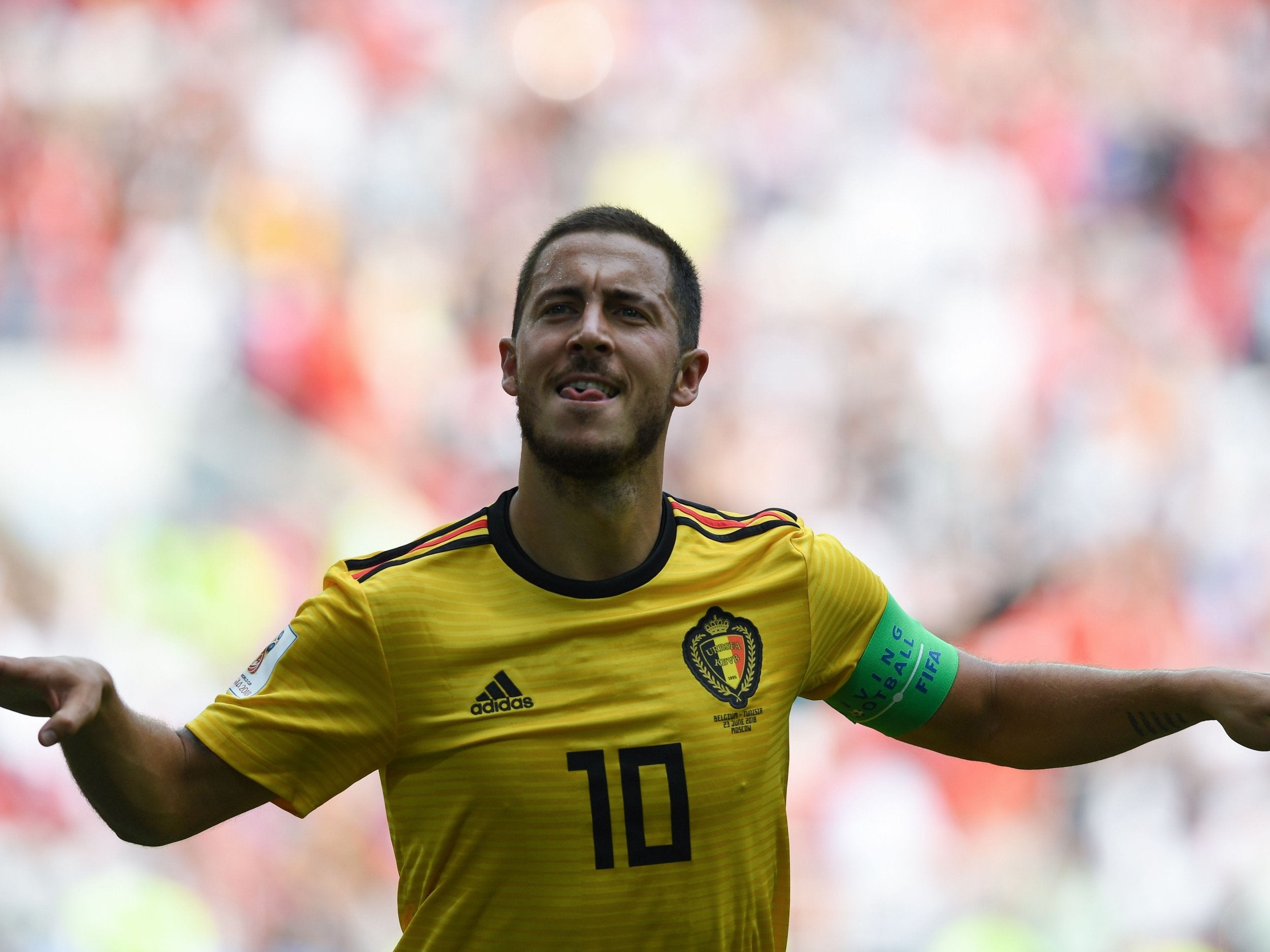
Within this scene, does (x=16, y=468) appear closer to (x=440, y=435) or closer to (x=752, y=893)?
(x=440, y=435)

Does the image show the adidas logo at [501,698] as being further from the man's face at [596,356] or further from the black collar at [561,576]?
the man's face at [596,356]

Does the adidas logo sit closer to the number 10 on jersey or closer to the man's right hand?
the number 10 on jersey

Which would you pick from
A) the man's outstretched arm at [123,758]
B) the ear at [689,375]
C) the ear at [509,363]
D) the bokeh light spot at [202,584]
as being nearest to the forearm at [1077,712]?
the ear at [689,375]

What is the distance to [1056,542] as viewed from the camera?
5.03 meters

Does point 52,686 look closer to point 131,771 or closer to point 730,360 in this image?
point 131,771

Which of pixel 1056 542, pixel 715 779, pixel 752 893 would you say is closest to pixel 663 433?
pixel 715 779

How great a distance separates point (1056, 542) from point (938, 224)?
4.80 feet

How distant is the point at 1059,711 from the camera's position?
2.09 meters

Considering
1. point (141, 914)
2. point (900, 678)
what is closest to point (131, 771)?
point (900, 678)

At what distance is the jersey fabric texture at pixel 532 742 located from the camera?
177cm

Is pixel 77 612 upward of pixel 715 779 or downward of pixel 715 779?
upward

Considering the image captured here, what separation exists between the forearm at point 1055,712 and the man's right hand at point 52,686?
4.39 feet

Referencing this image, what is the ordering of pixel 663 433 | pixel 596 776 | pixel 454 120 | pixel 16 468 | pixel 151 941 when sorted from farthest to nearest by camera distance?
pixel 454 120
pixel 16 468
pixel 151 941
pixel 663 433
pixel 596 776

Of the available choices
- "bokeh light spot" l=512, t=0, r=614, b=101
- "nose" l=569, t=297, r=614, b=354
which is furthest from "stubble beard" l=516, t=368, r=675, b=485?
"bokeh light spot" l=512, t=0, r=614, b=101
